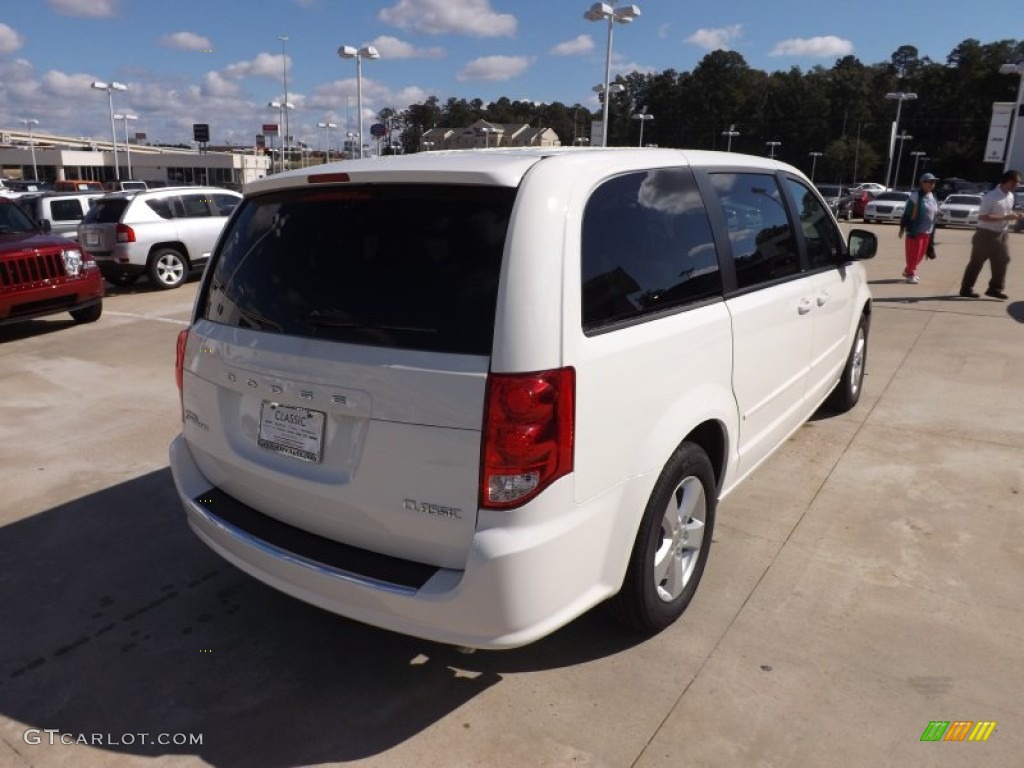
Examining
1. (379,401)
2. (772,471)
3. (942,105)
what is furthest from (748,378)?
(942,105)

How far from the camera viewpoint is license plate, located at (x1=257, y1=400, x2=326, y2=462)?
99.1 inches

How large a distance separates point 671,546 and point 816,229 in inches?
101

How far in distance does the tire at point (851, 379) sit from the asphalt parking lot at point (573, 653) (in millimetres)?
872

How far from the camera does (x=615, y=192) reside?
8.87 feet

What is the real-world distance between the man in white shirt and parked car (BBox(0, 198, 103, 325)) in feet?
38.6

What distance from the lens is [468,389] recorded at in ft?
7.29

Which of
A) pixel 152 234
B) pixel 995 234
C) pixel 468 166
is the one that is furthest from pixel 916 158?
pixel 468 166

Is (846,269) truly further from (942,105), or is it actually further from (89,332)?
(942,105)

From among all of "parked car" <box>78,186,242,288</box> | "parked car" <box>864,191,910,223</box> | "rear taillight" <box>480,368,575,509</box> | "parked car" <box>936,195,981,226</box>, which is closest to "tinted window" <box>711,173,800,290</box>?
"rear taillight" <box>480,368,575,509</box>

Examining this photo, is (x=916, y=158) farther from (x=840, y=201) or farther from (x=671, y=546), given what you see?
(x=671, y=546)

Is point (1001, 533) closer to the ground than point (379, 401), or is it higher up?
closer to the ground

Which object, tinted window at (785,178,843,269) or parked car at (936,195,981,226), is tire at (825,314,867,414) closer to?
tinted window at (785,178,843,269)

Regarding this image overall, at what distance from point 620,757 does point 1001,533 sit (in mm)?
2649

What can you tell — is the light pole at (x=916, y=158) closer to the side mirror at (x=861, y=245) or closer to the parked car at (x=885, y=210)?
the parked car at (x=885, y=210)
